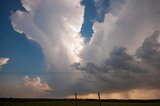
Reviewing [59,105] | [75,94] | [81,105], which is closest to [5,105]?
[59,105]

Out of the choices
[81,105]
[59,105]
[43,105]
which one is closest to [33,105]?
[43,105]

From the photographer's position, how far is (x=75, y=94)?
3969 cm

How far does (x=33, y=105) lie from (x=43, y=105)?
3.07 metres

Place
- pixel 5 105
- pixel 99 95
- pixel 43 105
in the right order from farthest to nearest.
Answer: pixel 43 105 → pixel 5 105 → pixel 99 95

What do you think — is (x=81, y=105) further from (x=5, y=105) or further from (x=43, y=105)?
(x=5, y=105)

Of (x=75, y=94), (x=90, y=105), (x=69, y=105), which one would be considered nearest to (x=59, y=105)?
(x=69, y=105)

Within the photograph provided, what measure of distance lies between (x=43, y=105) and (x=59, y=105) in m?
5.70

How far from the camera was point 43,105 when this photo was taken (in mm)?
72062

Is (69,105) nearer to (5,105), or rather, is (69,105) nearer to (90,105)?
(90,105)

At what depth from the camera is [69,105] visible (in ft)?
242

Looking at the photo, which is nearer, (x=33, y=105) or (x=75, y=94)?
(x=75, y=94)

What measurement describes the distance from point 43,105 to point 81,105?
1178 centimetres

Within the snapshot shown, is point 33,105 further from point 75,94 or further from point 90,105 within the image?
point 75,94

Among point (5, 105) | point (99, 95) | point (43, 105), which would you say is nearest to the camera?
point (99, 95)
